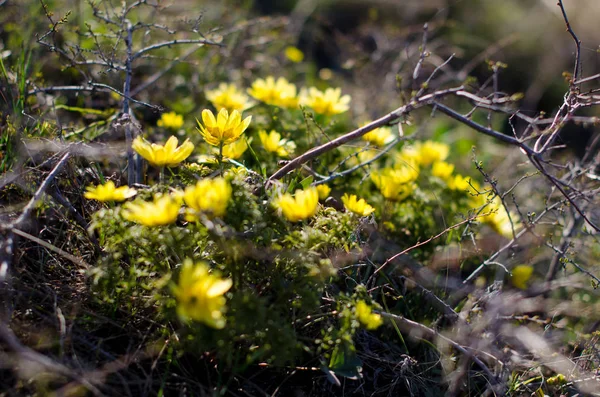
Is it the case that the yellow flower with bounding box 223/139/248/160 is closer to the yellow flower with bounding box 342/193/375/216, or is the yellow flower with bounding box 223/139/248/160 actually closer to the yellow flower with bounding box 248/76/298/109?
the yellow flower with bounding box 342/193/375/216

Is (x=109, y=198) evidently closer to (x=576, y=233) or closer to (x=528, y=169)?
(x=576, y=233)

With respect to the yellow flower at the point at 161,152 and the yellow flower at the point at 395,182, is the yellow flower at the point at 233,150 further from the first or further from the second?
the yellow flower at the point at 395,182

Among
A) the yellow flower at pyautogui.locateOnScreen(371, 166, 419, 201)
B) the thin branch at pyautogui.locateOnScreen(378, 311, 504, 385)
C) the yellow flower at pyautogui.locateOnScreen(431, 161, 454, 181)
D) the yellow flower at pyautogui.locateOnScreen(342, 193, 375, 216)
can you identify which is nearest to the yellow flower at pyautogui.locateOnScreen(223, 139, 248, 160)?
the yellow flower at pyautogui.locateOnScreen(342, 193, 375, 216)

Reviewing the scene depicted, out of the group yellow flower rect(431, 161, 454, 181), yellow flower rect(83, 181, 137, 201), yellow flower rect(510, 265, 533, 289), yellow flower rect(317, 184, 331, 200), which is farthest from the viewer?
yellow flower rect(431, 161, 454, 181)

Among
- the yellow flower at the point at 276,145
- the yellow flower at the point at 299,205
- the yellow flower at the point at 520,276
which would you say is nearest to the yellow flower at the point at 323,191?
the yellow flower at the point at 276,145

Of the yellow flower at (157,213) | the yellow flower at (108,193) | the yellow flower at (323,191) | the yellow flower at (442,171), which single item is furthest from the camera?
the yellow flower at (442,171)

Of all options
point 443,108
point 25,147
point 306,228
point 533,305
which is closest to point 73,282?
point 25,147
